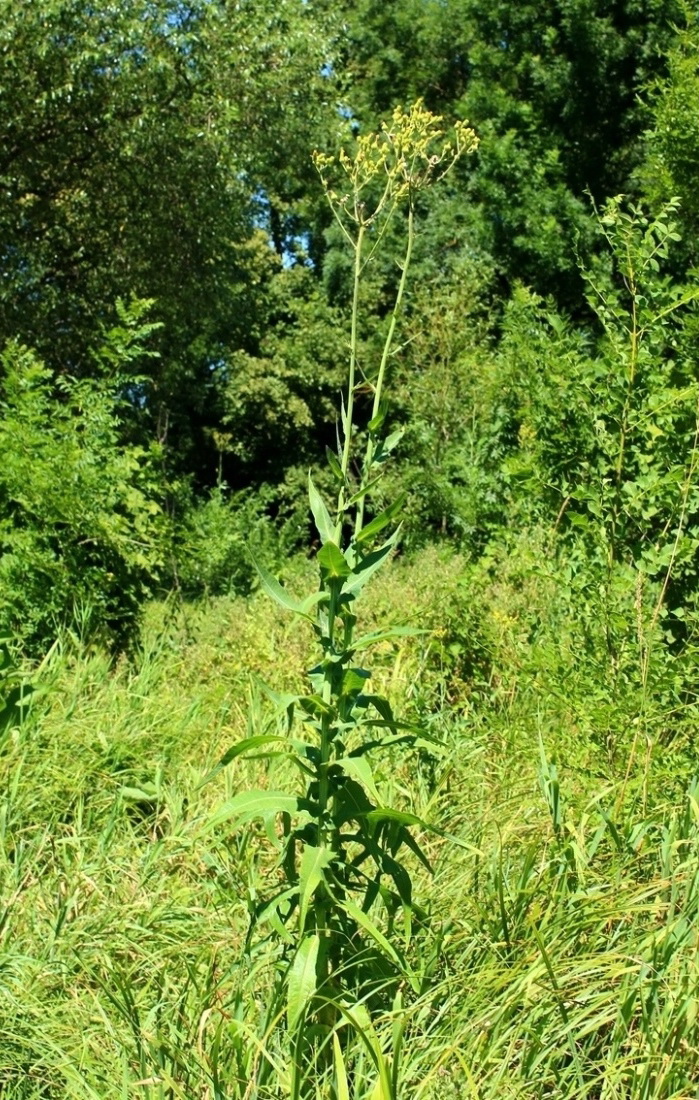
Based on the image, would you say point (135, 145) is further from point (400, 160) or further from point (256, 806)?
point (256, 806)

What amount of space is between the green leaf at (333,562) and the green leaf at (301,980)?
811 millimetres

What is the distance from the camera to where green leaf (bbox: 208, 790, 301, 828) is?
241cm

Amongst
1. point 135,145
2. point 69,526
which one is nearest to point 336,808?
point 69,526

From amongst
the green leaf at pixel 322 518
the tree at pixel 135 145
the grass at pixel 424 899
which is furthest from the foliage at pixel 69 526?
the tree at pixel 135 145

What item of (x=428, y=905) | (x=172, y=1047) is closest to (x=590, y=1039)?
(x=428, y=905)

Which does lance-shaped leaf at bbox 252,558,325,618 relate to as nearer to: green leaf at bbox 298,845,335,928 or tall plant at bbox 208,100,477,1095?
tall plant at bbox 208,100,477,1095

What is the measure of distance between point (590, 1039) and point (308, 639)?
136 inches

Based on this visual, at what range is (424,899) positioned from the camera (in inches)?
125

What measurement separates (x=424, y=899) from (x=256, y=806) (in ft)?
3.09

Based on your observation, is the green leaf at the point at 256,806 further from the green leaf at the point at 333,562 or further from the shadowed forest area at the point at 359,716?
the green leaf at the point at 333,562

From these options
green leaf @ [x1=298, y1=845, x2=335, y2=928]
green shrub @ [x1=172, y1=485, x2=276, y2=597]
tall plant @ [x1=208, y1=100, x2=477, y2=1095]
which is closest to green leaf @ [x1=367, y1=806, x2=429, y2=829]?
tall plant @ [x1=208, y1=100, x2=477, y2=1095]

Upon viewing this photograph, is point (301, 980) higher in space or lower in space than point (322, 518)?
lower

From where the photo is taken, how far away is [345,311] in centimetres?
1845

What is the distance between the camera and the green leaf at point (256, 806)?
2.41m
